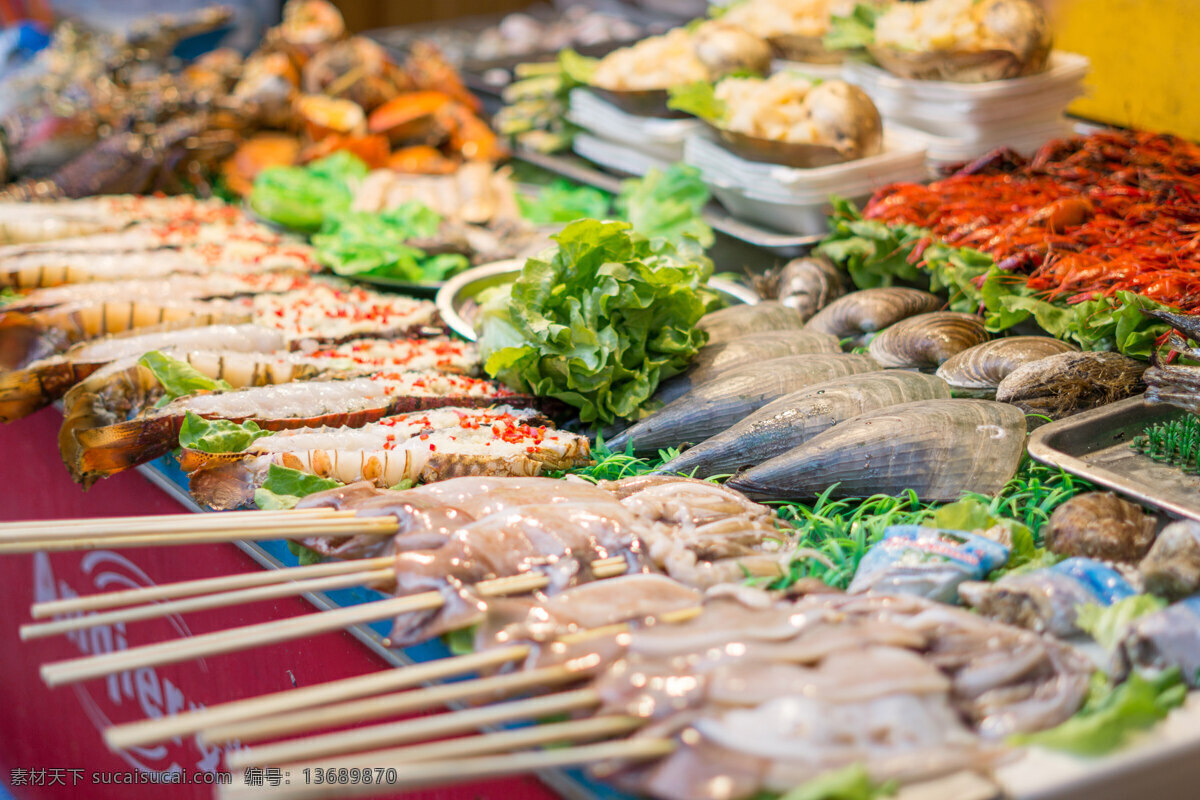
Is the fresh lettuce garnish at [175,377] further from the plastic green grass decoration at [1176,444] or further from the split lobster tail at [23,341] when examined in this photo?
the plastic green grass decoration at [1176,444]

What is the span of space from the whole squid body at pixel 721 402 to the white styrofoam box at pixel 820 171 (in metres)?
1.15

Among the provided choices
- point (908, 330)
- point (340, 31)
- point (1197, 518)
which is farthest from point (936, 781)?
point (340, 31)

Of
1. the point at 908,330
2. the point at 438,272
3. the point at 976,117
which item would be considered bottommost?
the point at 438,272

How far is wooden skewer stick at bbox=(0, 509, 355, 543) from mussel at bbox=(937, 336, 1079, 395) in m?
1.75

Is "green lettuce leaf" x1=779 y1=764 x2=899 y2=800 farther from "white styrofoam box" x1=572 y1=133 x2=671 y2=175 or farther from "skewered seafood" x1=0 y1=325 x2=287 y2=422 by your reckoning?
"white styrofoam box" x1=572 y1=133 x2=671 y2=175

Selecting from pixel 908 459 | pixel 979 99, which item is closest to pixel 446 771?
pixel 908 459

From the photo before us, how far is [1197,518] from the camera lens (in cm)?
191

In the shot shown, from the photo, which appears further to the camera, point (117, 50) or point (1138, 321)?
point (117, 50)

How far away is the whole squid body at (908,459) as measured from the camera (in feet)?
7.28

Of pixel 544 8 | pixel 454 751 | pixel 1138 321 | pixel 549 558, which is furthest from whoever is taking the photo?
pixel 544 8

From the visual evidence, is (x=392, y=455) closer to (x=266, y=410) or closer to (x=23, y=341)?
(x=266, y=410)

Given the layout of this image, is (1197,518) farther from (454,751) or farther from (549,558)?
(454,751)

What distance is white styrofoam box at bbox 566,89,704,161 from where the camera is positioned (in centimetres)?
427

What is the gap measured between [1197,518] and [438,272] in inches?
108
